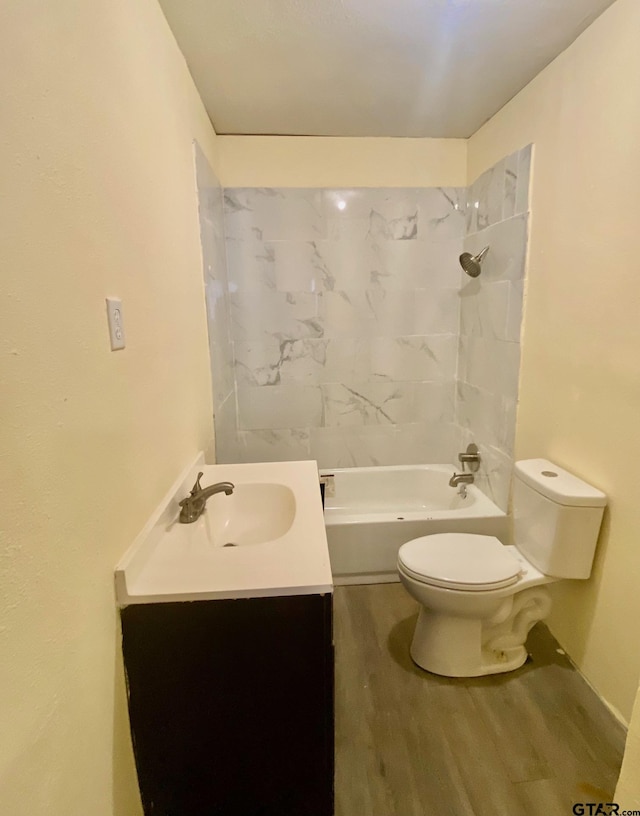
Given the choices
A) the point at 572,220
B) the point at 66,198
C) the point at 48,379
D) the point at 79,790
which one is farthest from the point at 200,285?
the point at 79,790

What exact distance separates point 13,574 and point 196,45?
178 centimetres

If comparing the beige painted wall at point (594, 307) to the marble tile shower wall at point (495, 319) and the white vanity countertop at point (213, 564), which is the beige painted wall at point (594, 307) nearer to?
the marble tile shower wall at point (495, 319)

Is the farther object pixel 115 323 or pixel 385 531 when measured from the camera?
pixel 385 531

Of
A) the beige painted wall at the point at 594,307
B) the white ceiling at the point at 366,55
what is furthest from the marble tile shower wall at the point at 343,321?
the beige painted wall at the point at 594,307

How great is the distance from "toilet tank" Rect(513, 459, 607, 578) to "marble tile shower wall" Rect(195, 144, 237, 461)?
4.74ft

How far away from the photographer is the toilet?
5.16 feet

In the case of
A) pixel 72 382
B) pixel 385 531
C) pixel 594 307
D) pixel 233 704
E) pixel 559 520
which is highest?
pixel 594 307

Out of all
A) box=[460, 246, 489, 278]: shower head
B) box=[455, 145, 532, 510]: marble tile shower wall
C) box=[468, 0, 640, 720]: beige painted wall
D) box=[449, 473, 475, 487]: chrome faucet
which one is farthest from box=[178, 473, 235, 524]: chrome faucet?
box=[460, 246, 489, 278]: shower head

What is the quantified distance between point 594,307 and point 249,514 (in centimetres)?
140

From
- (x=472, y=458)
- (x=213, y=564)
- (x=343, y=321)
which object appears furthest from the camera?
(x=343, y=321)

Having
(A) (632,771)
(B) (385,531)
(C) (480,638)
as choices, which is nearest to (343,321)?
(B) (385,531)

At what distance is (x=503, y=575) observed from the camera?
1.62 meters

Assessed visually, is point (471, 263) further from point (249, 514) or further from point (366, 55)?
point (249, 514)

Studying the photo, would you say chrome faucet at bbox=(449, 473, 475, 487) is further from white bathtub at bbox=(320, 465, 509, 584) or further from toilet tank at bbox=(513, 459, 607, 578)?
toilet tank at bbox=(513, 459, 607, 578)
